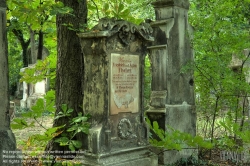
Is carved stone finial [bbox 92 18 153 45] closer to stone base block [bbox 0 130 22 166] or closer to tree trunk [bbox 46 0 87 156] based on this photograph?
tree trunk [bbox 46 0 87 156]

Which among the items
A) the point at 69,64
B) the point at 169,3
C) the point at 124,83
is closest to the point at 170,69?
the point at 169,3

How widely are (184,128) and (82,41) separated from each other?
9.54ft

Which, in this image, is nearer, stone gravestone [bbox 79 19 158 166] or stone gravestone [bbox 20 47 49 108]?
stone gravestone [bbox 79 19 158 166]

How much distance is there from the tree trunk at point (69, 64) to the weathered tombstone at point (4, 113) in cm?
293

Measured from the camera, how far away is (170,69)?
6.62 metres

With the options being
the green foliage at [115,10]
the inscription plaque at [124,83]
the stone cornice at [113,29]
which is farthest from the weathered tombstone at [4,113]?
the green foliage at [115,10]

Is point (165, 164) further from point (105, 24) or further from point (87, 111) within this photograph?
point (105, 24)

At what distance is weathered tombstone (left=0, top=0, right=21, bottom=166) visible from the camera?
10.3 ft

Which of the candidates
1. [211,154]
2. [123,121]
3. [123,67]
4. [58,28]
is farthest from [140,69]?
[211,154]

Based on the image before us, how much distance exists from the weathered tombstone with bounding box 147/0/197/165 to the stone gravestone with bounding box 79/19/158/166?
94 centimetres

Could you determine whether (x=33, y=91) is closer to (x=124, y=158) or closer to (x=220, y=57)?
(x=220, y=57)

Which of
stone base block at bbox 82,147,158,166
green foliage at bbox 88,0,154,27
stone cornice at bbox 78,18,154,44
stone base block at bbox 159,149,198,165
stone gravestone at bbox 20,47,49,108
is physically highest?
green foliage at bbox 88,0,154,27

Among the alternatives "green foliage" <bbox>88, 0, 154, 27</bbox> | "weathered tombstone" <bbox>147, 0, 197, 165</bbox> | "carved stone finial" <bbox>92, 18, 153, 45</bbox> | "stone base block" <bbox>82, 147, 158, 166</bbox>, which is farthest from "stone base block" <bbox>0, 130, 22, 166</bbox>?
"weathered tombstone" <bbox>147, 0, 197, 165</bbox>

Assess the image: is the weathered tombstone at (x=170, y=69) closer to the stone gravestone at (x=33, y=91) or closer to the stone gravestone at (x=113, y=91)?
the stone gravestone at (x=113, y=91)
